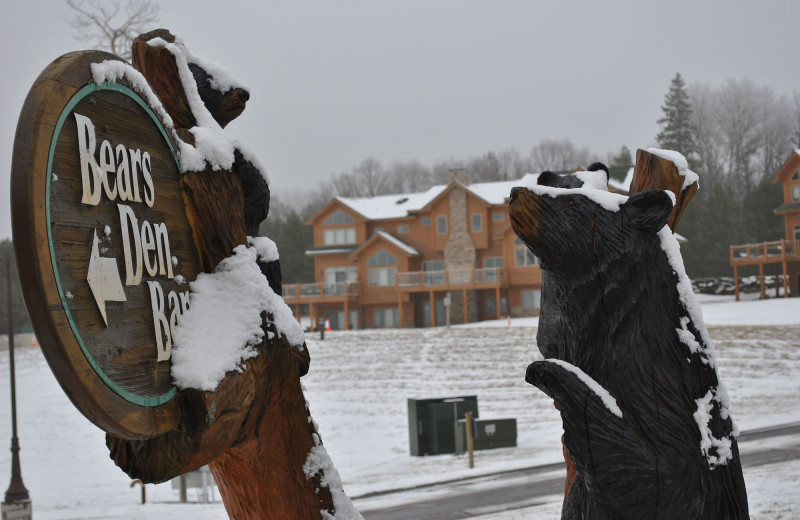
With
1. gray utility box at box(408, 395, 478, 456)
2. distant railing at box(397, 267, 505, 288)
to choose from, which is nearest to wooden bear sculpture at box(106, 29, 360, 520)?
gray utility box at box(408, 395, 478, 456)

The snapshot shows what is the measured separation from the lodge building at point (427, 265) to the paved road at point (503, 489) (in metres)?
25.4

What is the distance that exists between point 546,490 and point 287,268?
1715 inches

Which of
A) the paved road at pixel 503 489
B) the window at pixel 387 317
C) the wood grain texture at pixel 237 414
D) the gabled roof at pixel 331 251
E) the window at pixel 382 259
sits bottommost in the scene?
the paved road at pixel 503 489

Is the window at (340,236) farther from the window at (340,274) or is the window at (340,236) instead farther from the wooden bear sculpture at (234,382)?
the wooden bear sculpture at (234,382)

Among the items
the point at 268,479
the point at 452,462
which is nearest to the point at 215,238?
the point at 268,479

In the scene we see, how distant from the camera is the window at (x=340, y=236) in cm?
4606

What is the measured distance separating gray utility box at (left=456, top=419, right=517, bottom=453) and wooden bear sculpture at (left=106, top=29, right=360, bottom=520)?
14708 mm

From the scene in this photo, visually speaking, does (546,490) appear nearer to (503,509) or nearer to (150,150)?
(503,509)

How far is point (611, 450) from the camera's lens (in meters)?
1.77

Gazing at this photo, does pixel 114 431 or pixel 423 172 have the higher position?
pixel 423 172

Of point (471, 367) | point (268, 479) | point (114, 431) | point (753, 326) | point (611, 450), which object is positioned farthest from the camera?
point (753, 326)

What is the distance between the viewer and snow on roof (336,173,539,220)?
4291cm

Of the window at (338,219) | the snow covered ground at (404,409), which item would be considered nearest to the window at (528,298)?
the snow covered ground at (404,409)

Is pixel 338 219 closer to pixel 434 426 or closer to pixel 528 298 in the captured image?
pixel 528 298
